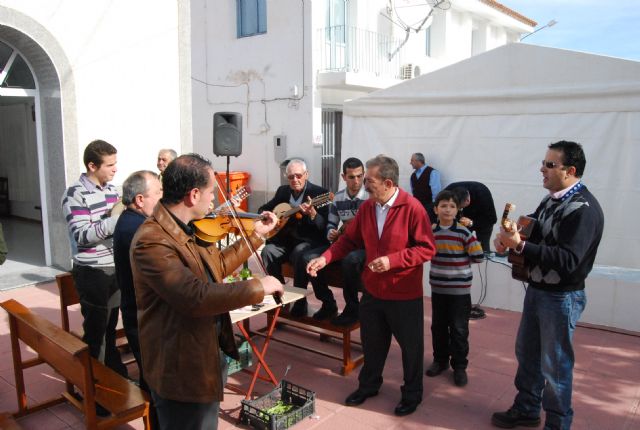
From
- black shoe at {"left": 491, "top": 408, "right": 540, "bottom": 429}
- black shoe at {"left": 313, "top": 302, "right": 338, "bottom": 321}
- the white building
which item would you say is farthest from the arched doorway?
black shoe at {"left": 491, "top": 408, "right": 540, "bottom": 429}

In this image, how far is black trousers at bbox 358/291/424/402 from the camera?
3660mm

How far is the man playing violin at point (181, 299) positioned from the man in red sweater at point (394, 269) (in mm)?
1473

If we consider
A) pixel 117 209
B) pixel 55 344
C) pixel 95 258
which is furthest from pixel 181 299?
pixel 117 209

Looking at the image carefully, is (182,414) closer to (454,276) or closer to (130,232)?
(130,232)

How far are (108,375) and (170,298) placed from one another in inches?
63.0

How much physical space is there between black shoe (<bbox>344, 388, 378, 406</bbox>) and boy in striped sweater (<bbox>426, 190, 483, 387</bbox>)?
2.61 ft

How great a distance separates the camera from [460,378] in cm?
421

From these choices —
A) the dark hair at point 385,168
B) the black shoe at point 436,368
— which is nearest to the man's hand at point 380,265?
the dark hair at point 385,168

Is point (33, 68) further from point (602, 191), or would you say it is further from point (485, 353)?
point (602, 191)

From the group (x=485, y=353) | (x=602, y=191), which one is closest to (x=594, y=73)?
Result: (x=602, y=191)

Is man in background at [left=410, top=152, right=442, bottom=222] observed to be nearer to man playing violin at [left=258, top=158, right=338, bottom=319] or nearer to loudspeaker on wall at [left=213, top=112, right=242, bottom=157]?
loudspeaker on wall at [left=213, top=112, right=242, bottom=157]

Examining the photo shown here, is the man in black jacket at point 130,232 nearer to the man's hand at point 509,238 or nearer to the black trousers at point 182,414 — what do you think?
the black trousers at point 182,414

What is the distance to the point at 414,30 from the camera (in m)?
14.2

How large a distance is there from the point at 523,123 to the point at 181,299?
205 inches
